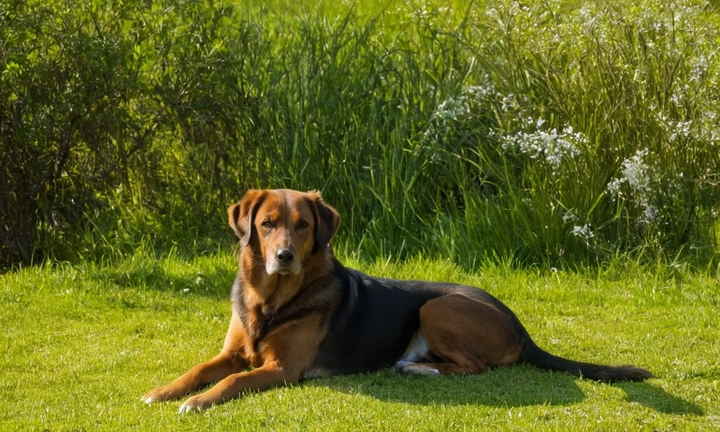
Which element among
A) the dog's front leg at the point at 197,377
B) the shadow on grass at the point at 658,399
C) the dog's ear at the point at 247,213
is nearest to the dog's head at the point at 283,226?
the dog's ear at the point at 247,213

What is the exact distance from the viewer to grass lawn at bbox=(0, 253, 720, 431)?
5680mm

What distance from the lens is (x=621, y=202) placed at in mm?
9828

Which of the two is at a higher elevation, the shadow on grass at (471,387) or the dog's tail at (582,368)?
the dog's tail at (582,368)

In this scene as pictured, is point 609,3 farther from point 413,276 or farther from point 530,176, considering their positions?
point 413,276

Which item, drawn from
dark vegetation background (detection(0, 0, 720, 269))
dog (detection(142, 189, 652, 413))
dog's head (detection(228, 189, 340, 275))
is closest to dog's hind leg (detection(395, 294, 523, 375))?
dog (detection(142, 189, 652, 413))

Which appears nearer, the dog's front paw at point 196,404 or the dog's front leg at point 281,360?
the dog's front paw at point 196,404

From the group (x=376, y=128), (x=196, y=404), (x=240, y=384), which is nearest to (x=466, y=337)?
(x=240, y=384)

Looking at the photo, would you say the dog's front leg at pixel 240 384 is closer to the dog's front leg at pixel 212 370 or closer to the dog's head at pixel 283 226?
the dog's front leg at pixel 212 370

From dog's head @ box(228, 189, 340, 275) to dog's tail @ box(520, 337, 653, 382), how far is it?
150cm

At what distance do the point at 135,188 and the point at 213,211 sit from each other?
98cm

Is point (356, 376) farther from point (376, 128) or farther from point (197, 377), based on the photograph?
point (376, 128)

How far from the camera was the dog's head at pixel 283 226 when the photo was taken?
638cm

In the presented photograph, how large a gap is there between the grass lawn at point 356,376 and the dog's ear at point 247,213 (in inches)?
40.7

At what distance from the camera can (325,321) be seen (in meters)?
6.66
